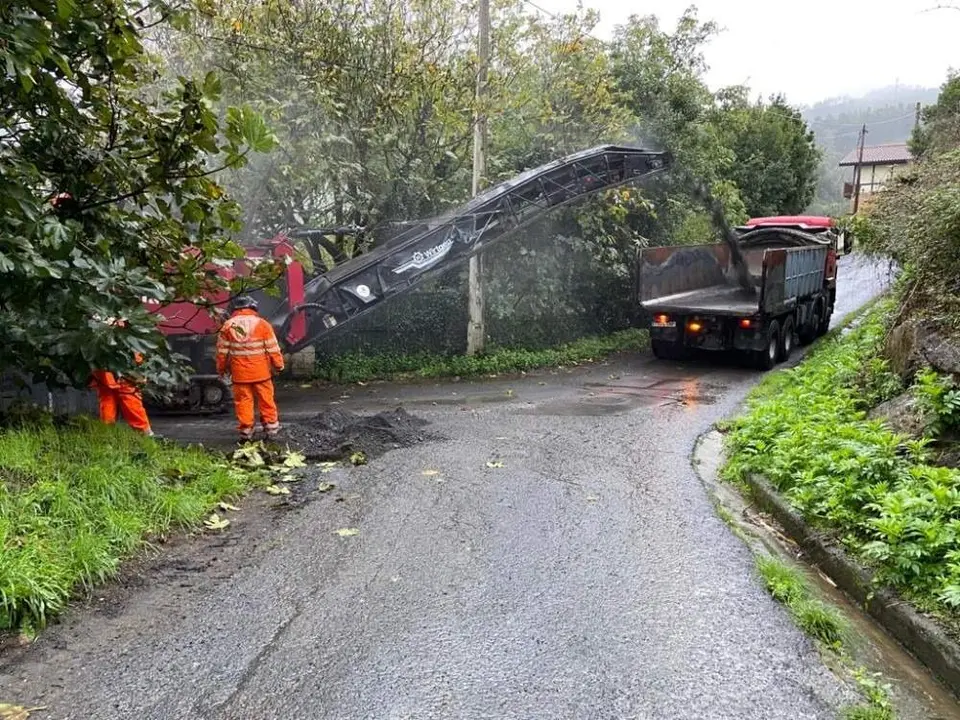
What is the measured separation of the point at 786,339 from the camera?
14.4 m

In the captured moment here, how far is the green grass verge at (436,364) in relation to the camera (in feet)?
42.7

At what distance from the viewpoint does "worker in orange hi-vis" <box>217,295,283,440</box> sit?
7488 mm

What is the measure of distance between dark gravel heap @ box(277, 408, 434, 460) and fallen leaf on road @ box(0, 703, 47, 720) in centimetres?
423

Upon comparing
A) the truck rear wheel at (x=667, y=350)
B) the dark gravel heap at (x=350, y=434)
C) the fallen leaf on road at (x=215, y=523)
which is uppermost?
the fallen leaf on road at (x=215, y=523)

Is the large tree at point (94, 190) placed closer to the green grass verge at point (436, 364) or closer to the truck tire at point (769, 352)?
the green grass verge at point (436, 364)

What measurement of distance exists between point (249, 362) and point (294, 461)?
3.97 feet

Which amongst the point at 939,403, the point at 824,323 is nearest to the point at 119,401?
the point at 939,403

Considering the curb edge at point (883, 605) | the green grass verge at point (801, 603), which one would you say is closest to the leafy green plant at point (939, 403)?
the curb edge at point (883, 605)

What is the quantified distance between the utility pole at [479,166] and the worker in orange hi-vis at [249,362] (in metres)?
4.59

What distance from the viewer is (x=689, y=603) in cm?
416

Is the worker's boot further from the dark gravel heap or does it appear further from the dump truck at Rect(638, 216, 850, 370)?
the dump truck at Rect(638, 216, 850, 370)

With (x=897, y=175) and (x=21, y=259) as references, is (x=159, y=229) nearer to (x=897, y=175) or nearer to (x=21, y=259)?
(x=21, y=259)

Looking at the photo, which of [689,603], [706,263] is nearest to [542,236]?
[706,263]

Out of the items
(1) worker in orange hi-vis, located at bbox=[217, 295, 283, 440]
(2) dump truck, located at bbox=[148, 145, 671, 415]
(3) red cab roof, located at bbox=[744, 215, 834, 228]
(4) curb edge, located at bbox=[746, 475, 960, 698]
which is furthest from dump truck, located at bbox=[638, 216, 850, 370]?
(1) worker in orange hi-vis, located at bbox=[217, 295, 283, 440]
